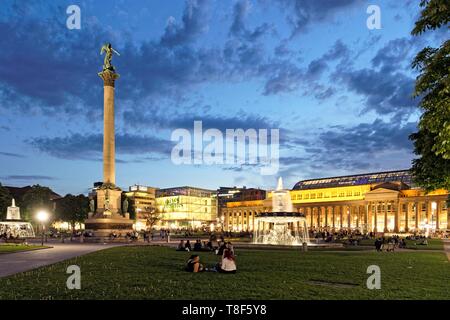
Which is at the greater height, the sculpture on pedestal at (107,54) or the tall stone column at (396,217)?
the sculpture on pedestal at (107,54)

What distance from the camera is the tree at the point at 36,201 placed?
117812 mm

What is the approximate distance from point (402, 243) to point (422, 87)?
4246 cm

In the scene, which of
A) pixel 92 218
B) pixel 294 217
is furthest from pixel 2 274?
pixel 92 218

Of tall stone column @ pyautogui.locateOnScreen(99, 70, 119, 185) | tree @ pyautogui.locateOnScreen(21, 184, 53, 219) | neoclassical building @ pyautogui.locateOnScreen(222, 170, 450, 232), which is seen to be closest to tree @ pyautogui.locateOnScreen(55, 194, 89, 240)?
tree @ pyautogui.locateOnScreen(21, 184, 53, 219)

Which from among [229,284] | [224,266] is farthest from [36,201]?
[229,284]

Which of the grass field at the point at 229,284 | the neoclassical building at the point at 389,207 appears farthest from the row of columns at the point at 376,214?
the grass field at the point at 229,284

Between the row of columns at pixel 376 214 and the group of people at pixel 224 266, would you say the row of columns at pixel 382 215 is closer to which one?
the row of columns at pixel 376 214

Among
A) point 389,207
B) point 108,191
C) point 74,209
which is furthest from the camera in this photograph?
point 389,207

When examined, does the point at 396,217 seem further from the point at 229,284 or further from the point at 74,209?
the point at 229,284

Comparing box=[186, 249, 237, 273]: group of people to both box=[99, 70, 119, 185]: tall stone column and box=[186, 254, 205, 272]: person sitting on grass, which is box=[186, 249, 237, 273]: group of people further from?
box=[99, 70, 119, 185]: tall stone column

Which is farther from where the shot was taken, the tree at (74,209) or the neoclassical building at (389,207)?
the neoclassical building at (389,207)

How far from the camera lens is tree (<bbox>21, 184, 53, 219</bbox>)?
117812 mm

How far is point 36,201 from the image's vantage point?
11969 cm

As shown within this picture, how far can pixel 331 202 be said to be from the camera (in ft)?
650
